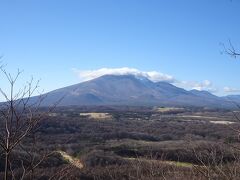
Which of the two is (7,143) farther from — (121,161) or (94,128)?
(94,128)

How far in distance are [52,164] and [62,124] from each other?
1765 inches

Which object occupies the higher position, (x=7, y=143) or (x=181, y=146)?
(x=7, y=143)

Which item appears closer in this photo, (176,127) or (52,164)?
(52,164)

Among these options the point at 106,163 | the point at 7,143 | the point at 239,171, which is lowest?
the point at 106,163

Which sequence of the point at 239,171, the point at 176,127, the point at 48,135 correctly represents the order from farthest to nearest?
the point at 176,127 → the point at 48,135 → the point at 239,171

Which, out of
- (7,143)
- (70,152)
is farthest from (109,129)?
(7,143)

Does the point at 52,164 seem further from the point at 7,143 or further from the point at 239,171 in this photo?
the point at 7,143

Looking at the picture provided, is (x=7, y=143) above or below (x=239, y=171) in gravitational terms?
above

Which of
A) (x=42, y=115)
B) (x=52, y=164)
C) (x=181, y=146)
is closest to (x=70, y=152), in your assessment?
(x=52, y=164)

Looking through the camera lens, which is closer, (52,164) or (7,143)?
(7,143)

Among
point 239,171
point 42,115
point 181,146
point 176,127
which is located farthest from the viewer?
point 176,127

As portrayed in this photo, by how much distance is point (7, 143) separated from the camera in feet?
18.0

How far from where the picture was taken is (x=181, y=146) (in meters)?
60.6

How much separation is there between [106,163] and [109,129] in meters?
38.9
